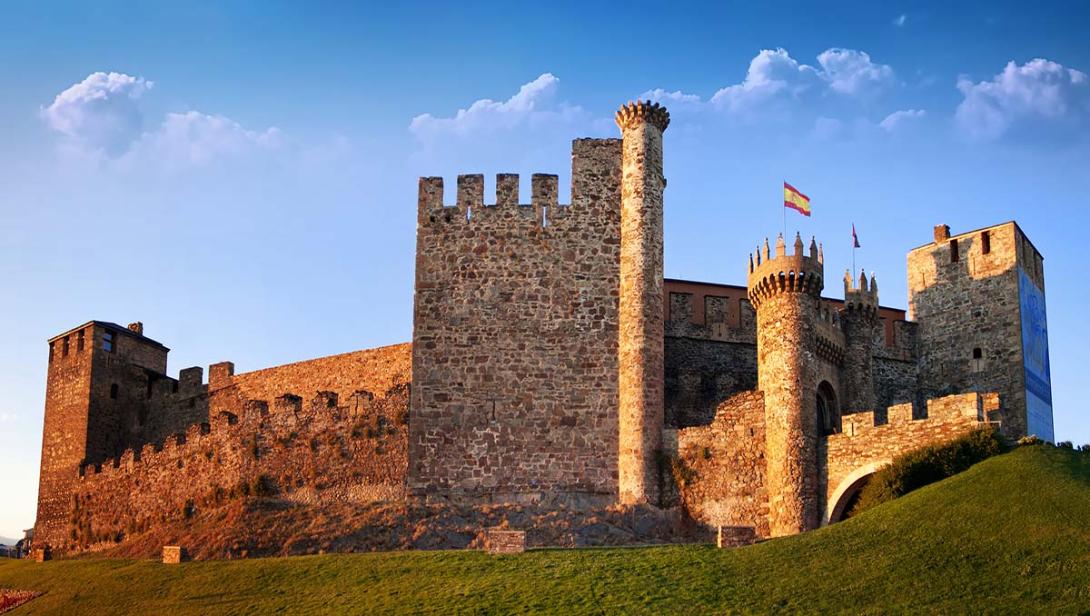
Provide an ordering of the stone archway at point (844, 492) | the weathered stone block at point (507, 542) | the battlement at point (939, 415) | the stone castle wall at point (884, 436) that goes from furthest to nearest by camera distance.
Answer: the stone archway at point (844, 492), the stone castle wall at point (884, 436), the battlement at point (939, 415), the weathered stone block at point (507, 542)

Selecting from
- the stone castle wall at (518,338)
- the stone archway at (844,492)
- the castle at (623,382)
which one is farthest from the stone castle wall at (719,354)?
the stone archway at (844,492)

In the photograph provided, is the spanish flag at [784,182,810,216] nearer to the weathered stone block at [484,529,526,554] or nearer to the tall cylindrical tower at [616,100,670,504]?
the tall cylindrical tower at [616,100,670,504]

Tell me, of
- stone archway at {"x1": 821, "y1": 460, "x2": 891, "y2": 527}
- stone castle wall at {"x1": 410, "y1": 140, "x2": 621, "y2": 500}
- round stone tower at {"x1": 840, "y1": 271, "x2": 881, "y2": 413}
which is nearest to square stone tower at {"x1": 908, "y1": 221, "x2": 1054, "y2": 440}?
round stone tower at {"x1": 840, "y1": 271, "x2": 881, "y2": 413}

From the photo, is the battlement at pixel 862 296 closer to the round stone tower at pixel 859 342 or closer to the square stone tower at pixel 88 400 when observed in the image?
the round stone tower at pixel 859 342

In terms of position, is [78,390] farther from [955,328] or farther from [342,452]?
[955,328]

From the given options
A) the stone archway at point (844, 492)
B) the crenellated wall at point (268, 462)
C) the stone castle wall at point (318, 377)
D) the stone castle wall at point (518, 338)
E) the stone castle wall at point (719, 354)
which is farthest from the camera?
the stone castle wall at point (318, 377)

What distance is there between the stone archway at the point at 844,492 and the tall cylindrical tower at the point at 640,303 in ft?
17.8

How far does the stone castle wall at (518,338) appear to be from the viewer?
45125mm

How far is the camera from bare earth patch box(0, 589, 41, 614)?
4041 cm

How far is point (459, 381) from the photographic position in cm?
4600

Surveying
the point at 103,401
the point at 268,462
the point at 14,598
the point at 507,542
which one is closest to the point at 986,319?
the point at 507,542

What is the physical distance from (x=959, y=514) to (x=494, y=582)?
11.5m

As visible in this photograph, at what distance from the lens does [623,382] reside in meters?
45.4

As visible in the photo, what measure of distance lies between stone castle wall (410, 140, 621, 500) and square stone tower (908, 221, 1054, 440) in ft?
47.0
